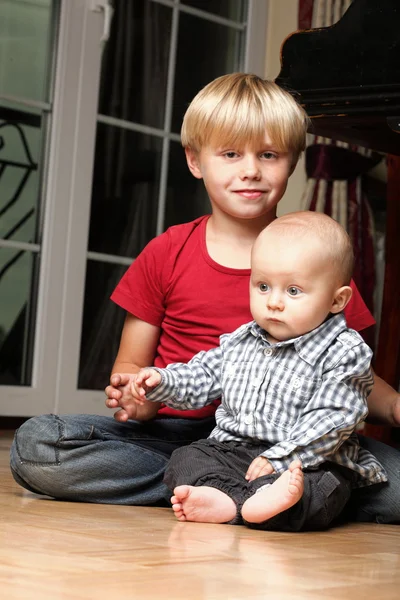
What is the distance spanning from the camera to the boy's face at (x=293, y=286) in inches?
57.3

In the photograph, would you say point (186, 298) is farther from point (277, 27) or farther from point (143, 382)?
point (277, 27)

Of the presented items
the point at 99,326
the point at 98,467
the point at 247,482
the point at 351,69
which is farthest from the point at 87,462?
the point at 99,326

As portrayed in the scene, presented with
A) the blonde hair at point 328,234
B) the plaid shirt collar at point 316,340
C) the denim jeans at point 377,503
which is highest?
the blonde hair at point 328,234

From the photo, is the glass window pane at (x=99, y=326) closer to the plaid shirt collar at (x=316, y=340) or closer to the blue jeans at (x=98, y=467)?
the blue jeans at (x=98, y=467)

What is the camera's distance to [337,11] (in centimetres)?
338

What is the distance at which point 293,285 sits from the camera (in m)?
1.47

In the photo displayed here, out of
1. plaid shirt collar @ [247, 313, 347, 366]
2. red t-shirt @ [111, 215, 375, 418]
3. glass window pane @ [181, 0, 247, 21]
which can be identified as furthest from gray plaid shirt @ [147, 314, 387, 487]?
glass window pane @ [181, 0, 247, 21]

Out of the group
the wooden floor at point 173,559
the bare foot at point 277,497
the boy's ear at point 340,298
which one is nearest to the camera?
the wooden floor at point 173,559

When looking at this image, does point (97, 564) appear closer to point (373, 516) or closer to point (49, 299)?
point (373, 516)

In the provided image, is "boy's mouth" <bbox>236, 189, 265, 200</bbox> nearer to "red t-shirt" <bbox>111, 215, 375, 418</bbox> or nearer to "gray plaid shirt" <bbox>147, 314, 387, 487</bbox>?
Answer: "red t-shirt" <bbox>111, 215, 375, 418</bbox>

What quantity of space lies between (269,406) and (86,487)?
307 mm

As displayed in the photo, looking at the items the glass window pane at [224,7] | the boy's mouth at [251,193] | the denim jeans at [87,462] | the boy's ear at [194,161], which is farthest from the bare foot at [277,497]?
the glass window pane at [224,7]

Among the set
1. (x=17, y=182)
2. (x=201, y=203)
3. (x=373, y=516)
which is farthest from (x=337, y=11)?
(x=373, y=516)

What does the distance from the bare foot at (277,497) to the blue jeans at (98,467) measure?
300 mm
